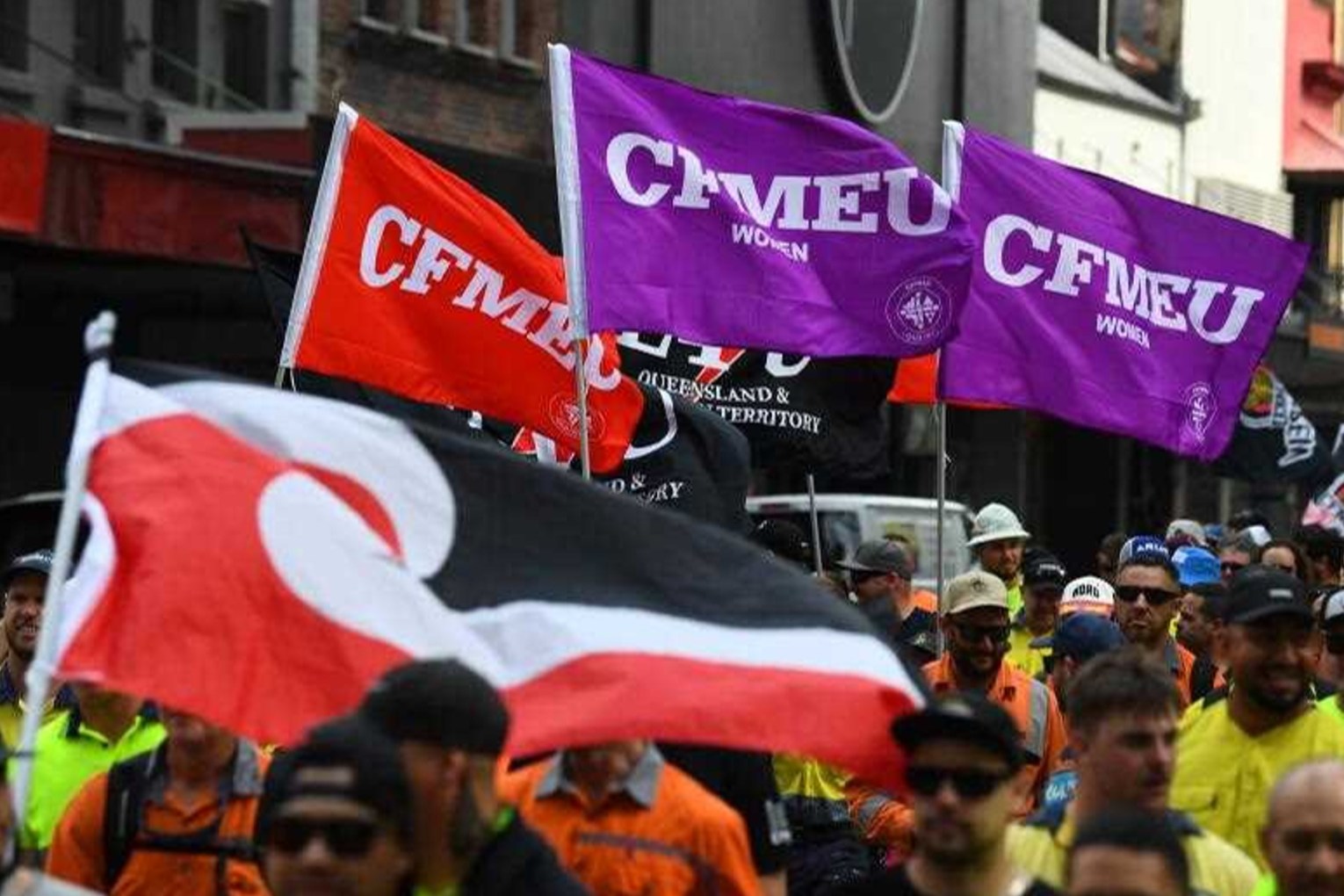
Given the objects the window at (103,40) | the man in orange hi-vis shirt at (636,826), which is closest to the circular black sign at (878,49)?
the window at (103,40)

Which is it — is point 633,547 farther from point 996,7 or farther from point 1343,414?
point 1343,414

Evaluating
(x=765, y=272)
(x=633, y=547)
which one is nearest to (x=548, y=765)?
(x=633, y=547)

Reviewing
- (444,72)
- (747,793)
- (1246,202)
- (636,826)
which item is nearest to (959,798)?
(636,826)

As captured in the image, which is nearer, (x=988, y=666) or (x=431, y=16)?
(x=988, y=666)

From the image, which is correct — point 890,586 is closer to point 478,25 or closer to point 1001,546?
point 1001,546

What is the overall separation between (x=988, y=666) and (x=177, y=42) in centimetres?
1392

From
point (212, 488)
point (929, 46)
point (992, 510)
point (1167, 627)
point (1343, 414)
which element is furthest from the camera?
point (1343, 414)

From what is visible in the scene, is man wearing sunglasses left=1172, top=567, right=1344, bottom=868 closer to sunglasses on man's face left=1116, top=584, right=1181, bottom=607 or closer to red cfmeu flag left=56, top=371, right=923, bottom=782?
red cfmeu flag left=56, top=371, right=923, bottom=782

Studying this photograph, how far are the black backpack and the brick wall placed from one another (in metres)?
17.0

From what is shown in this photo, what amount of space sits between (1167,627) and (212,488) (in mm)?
7385

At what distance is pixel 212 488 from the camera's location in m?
7.59

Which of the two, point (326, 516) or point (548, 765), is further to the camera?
point (548, 765)

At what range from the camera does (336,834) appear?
6.40 meters

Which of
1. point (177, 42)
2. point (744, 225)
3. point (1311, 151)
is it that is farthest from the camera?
point (1311, 151)
